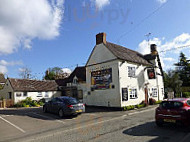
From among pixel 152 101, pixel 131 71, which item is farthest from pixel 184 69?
pixel 131 71

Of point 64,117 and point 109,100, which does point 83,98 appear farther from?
point 64,117

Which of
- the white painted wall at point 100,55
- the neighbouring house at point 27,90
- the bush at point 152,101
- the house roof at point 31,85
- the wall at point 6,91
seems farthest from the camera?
the wall at point 6,91

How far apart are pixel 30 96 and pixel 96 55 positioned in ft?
42.3

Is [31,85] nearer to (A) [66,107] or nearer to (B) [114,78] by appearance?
(B) [114,78]

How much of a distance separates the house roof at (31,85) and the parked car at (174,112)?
21.0 metres

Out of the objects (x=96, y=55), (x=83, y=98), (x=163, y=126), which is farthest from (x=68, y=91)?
(x=163, y=126)

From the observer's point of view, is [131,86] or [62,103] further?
[131,86]

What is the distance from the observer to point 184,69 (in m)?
39.2

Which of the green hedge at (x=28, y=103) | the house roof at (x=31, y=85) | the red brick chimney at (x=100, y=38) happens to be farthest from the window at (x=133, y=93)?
the house roof at (x=31, y=85)

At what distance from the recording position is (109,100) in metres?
17.6

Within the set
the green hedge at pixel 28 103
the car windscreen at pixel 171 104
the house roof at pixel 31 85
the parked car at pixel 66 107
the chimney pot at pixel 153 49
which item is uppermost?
the chimney pot at pixel 153 49

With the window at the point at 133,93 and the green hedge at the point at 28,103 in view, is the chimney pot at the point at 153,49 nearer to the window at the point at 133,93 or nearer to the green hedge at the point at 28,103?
the window at the point at 133,93

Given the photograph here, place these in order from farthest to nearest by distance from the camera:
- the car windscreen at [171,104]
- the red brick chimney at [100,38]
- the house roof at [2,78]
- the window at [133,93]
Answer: the house roof at [2,78] < the red brick chimney at [100,38] < the window at [133,93] < the car windscreen at [171,104]

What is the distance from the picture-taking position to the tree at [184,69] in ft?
122
